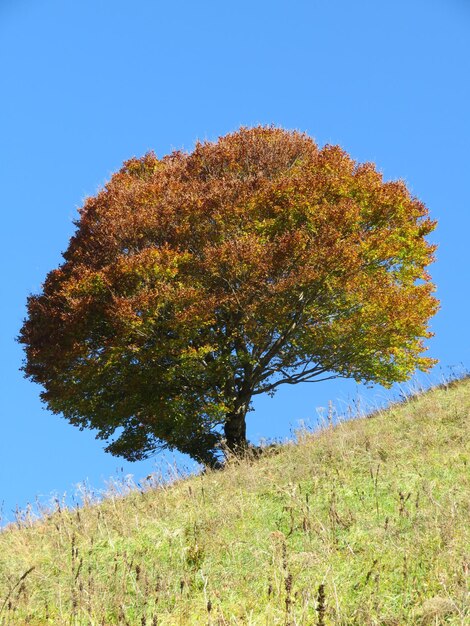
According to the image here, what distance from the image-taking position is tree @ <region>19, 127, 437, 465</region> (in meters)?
20.9

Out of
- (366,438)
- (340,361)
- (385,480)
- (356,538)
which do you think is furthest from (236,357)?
(356,538)

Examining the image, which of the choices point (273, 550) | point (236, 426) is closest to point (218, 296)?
point (236, 426)

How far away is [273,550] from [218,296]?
43.9 feet

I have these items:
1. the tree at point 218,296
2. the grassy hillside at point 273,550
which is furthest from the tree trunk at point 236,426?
the grassy hillside at point 273,550

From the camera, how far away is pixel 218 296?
70.0 ft

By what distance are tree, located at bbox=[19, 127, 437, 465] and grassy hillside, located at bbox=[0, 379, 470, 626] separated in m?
7.23

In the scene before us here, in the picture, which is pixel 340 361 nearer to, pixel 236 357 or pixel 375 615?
pixel 236 357

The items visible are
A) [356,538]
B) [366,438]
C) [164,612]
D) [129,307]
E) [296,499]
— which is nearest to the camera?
[164,612]

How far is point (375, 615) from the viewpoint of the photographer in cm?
706

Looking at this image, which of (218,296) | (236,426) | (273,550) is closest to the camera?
(273,550)

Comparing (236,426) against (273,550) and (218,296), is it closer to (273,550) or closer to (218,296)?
(218,296)

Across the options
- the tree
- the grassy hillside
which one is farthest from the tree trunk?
the grassy hillside

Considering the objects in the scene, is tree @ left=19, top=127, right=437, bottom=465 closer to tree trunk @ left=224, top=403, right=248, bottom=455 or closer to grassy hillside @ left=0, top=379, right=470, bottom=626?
tree trunk @ left=224, top=403, right=248, bottom=455

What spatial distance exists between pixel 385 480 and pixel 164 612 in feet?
18.3
